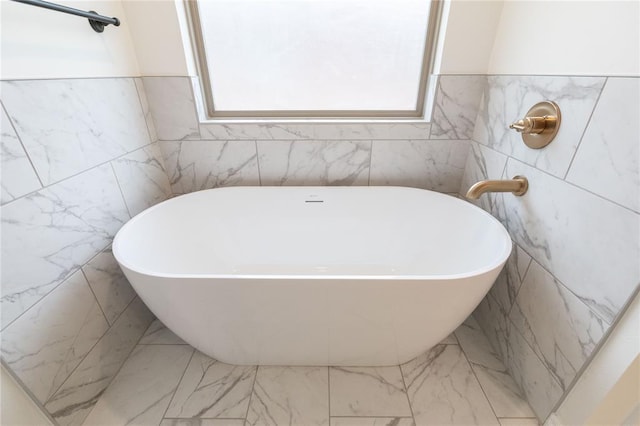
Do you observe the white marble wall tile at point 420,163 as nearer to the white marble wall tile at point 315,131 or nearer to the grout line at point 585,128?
the white marble wall tile at point 315,131

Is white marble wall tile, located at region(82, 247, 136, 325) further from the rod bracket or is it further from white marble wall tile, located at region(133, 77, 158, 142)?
the rod bracket

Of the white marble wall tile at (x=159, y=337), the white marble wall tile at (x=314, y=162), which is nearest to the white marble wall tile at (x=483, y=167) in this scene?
the white marble wall tile at (x=314, y=162)

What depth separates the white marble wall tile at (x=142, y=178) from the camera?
46.0 inches

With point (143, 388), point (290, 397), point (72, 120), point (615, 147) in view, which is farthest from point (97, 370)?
point (615, 147)

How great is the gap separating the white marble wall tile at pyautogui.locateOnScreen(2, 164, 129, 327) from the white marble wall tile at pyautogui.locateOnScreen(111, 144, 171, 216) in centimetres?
7

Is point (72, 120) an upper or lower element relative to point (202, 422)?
upper

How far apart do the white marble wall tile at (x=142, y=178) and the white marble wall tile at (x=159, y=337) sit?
0.55m

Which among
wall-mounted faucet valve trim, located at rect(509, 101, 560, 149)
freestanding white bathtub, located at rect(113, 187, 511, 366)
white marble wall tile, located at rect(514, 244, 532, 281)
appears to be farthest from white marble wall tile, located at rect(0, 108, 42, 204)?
white marble wall tile, located at rect(514, 244, 532, 281)

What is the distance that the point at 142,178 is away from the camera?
50.6 inches

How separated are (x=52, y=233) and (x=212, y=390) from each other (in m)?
0.76

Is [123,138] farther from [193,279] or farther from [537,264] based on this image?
[537,264]

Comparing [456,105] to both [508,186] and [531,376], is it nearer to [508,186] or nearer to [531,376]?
[508,186]

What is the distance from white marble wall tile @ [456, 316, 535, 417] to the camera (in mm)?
984

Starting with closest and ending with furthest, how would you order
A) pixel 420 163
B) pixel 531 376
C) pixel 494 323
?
pixel 531 376 → pixel 494 323 → pixel 420 163
